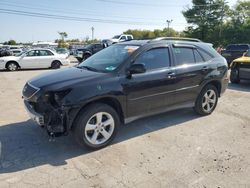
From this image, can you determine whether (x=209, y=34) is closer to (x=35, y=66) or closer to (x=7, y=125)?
(x=35, y=66)

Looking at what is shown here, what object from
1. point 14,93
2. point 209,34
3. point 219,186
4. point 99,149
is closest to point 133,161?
point 99,149

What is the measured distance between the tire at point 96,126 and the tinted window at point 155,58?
43.2 inches

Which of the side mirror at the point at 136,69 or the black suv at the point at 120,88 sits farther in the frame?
the side mirror at the point at 136,69

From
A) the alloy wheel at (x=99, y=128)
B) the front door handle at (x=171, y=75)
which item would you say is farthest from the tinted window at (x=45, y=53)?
the alloy wheel at (x=99, y=128)

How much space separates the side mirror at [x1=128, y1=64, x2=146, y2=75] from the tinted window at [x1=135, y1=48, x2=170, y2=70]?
0.26 metres

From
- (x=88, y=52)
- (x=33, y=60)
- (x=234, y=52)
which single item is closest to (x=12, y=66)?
(x=33, y=60)

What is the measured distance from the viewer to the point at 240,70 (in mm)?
9961

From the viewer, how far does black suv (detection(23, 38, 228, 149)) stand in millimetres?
3785

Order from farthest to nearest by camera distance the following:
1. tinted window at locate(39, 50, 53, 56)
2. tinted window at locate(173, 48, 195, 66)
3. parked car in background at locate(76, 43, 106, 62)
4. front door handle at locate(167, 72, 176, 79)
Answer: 1. parked car in background at locate(76, 43, 106, 62)
2. tinted window at locate(39, 50, 53, 56)
3. tinted window at locate(173, 48, 195, 66)
4. front door handle at locate(167, 72, 176, 79)

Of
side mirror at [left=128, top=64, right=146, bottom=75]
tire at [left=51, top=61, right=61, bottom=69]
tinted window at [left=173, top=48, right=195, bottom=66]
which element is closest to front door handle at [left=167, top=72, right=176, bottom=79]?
tinted window at [left=173, top=48, right=195, bottom=66]

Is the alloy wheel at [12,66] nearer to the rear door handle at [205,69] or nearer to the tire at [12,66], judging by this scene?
the tire at [12,66]

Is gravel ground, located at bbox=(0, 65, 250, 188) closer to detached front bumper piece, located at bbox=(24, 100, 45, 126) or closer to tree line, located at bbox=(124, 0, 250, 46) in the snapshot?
detached front bumper piece, located at bbox=(24, 100, 45, 126)

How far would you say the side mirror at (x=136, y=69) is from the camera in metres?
4.21

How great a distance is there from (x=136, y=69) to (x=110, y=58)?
32.4 inches
